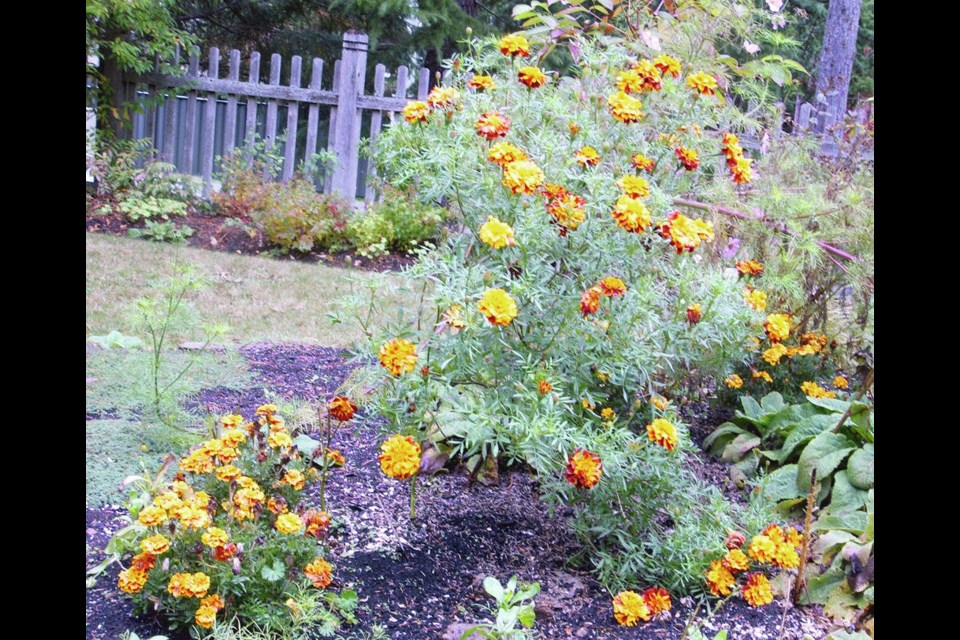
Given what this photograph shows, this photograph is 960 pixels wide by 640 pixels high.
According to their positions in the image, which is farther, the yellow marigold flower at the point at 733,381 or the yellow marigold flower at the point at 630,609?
the yellow marigold flower at the point at 733,381

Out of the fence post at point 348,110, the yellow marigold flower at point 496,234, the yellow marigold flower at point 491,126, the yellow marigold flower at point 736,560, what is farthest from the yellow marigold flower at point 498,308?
the fence post at point 348,110

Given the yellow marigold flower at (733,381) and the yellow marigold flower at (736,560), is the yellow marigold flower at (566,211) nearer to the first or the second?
the yellow marigold flower at (736,560)

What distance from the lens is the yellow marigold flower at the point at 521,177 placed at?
180 centimetres

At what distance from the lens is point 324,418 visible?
2518 millimetres

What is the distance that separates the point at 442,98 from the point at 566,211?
486 mm

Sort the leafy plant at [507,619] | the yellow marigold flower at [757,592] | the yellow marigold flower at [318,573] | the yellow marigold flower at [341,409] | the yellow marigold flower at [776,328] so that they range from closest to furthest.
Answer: the leafy plant at [507,619] → the yellow marigold flower at [318,573] → the yellow marigold flower at [757,592] → the yellow marigold flower at [341,409] → the yellow marigold flower at [776,328]

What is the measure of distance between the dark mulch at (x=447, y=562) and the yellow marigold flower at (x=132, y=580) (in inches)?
6.0

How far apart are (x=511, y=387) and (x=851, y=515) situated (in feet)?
3.65

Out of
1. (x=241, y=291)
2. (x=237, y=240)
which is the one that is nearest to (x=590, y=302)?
(x=241, y=291)

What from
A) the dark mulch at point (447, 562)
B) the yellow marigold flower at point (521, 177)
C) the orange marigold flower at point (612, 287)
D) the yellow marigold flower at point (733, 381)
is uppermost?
the yellow marigold flower at point (521, 177)

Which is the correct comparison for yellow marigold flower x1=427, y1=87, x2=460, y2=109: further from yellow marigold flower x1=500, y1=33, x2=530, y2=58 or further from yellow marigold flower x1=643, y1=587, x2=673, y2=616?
yellow marigold flower x1=643, y1=587, x2=673, y2=616

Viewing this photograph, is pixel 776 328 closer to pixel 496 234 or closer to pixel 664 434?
pixel 664 434
